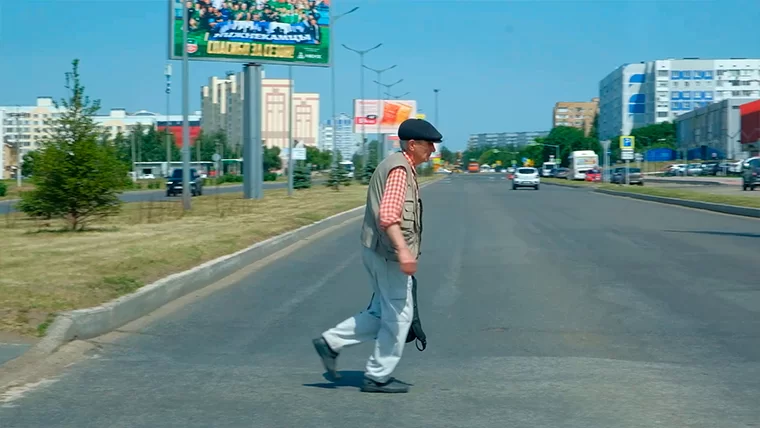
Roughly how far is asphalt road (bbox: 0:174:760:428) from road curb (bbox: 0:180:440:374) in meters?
0.30

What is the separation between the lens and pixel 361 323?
6.40 metres

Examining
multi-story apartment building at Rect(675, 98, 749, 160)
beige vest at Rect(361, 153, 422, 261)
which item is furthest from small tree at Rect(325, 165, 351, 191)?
multi-story apartment building at Rect(675, 98, 749, 160)

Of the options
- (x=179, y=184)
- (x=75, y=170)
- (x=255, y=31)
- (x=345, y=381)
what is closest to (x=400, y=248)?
(x=345, y=381)

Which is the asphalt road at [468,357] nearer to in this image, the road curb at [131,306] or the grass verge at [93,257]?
the road curb at [131,306]

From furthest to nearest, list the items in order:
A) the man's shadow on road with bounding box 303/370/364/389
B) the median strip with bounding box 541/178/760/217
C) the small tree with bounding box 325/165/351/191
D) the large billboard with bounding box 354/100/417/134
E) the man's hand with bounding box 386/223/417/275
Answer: the large billboard with bounding box 354/100/417/134 < the small tree with bounding box 325/165/351/191 < the median strip with bounding box 541/178/760/217 < the man's shadow on road with bounding box 303/370/364/389 < the man's hand with bounding box 386/223/417/275

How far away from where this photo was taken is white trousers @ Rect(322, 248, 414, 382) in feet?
20.0

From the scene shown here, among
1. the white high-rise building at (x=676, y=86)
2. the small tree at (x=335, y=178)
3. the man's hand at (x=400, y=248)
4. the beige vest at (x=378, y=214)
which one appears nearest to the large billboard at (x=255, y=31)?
the small tree at (x=335, y=178)

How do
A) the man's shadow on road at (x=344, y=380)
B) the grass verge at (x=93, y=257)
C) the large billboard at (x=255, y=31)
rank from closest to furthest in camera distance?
the man's shadow on road at (x=344, y=380) < the grass verge at (x=93, y=257) < the large billboard at (x=255, y=31)

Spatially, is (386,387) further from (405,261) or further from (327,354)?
(405,261)

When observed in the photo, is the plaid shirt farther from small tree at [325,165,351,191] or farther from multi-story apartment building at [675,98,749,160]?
multi-story apartment building at [675,98,749,160]

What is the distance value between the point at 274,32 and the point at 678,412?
34.1 meters

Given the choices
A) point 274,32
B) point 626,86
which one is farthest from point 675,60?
point 274,32

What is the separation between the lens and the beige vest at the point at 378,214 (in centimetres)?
597

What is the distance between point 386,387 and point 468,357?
1.47 meters
